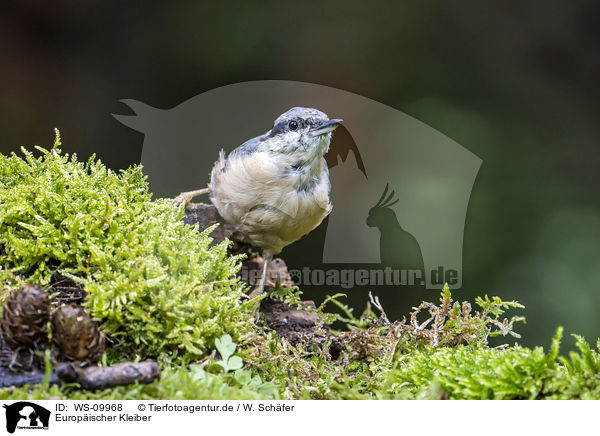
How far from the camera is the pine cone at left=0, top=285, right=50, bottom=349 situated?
0.97 meters

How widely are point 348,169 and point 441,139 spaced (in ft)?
1.64

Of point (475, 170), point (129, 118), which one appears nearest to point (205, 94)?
point (129, 118)

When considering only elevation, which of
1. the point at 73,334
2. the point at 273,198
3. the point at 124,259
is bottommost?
the point at 73,334

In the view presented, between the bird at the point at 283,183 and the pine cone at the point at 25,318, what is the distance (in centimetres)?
97

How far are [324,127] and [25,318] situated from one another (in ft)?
3.96

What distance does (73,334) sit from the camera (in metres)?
0.96

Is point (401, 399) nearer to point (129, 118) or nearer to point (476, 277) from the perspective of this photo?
point (476, 277)

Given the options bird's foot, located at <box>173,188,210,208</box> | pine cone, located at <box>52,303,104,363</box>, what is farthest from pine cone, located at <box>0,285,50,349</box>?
bird's foot, located at <box>173,188,210,208</box>

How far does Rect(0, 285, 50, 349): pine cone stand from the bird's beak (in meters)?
1.15

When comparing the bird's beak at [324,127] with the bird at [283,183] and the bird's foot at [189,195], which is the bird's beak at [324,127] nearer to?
the bird at [283,183]

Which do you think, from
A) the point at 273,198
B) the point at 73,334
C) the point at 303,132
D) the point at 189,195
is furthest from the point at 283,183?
the point at 73,334

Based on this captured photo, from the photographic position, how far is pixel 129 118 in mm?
2523

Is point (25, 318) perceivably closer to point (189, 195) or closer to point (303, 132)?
point (303, 132)

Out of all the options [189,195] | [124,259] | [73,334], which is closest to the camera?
[73,334]
